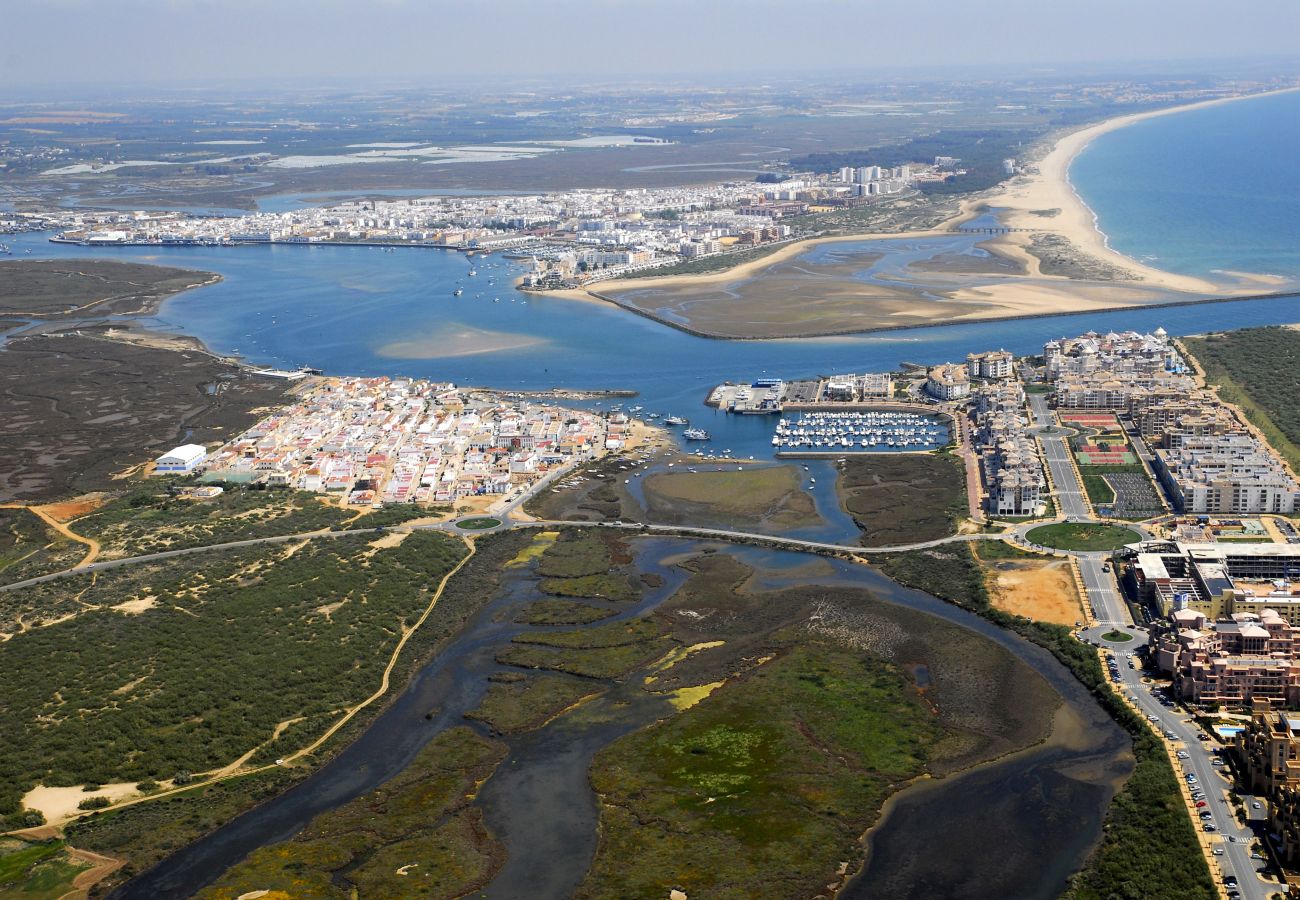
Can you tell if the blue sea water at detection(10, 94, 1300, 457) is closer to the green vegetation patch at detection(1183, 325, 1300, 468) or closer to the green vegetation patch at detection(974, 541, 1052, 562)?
the green vegetation patch at detection(1183, 325, 1300, 468)

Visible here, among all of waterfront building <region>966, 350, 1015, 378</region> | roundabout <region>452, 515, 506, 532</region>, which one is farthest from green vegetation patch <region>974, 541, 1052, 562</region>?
waterfront building <region>966, 350, 1015, 378</region>

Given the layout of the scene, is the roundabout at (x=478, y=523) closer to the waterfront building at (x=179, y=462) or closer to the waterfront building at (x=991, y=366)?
the waterfront building at (x=179, y=462)

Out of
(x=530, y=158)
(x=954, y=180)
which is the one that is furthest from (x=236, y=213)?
(x=954, y=180)

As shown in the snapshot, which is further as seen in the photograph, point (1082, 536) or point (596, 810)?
point (1082, 536)

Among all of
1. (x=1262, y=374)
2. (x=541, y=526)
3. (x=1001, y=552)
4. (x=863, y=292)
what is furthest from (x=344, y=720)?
(x=863, y=292)

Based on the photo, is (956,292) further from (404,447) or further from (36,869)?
(36,869)

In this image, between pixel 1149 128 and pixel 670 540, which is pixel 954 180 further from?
pixel 670 540

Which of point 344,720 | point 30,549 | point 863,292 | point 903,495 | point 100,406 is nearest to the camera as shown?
point 344,720

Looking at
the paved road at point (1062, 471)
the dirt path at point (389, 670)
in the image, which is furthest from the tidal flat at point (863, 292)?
the dirt path at point (389, 670)
